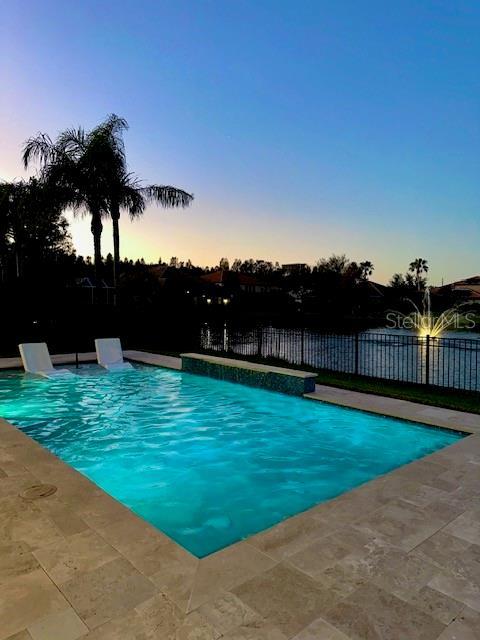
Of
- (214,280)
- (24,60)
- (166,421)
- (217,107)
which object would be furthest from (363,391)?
(214,280)

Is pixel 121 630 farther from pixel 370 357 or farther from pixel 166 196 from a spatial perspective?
pixel 166 196

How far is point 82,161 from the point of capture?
1736cm

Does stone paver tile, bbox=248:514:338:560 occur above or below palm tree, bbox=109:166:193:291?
below

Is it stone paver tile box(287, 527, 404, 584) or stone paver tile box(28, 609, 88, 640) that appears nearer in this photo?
stone paver tile box(28, 609, 88, 640)

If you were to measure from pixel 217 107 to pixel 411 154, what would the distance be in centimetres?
1031

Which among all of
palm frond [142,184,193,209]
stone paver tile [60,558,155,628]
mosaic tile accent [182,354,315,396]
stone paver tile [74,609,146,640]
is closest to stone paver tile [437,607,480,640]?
stone paver tile [74,609,146,640]

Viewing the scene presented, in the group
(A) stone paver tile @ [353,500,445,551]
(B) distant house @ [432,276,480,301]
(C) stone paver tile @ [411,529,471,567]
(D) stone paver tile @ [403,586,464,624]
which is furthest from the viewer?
(B) distant house @ [432,276,480,301]

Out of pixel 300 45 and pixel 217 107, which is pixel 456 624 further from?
pixel 217 107

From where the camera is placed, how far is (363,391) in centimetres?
899

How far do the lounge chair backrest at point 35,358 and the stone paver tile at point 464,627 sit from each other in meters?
11.5

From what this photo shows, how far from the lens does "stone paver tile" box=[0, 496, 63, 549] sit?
10.5ft

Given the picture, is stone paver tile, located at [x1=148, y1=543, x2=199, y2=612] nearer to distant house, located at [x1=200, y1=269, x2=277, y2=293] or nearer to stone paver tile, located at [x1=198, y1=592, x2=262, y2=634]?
stone paver tile, located at [x1=198, y1=592, x2=262, y2=634]

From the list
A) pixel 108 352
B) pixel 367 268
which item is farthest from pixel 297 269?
pixel 108 352

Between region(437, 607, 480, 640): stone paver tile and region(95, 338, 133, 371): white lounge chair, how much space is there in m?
11.2
